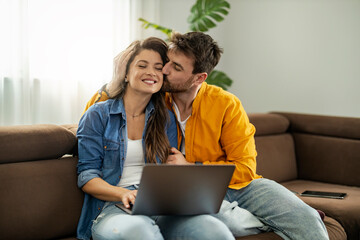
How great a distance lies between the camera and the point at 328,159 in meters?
3.03

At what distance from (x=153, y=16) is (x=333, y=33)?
158cm

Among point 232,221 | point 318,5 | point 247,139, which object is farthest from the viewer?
point 318,5


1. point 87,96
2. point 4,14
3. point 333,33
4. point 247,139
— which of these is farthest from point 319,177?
point 4,14

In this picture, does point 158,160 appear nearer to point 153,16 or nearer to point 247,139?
point 247,139

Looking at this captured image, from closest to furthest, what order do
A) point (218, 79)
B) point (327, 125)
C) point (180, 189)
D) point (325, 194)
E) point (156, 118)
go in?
point (180, 189), point (156, 118), point (325, 194), point (327, 125), point (218, 79)

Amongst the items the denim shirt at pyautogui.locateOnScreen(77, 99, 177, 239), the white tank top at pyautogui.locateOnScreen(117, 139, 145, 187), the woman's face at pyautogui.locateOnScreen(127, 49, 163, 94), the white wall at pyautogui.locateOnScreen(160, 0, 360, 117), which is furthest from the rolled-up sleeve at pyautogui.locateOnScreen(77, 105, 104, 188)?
the white wall at pyautogui.locateOnScreen(160, 0, 360, 117)

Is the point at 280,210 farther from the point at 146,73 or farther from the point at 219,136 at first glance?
the point at 146,73

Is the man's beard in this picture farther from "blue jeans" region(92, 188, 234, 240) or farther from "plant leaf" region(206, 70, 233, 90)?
"plant leaf" region(206, 70, 233, 90)

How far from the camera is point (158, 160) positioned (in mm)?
1926

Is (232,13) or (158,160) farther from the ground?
(232,13)

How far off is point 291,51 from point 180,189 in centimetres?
291

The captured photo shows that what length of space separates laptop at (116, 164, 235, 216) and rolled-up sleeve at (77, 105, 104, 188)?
0.84 feet

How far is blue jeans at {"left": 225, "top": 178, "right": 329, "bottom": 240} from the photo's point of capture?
1872 mm

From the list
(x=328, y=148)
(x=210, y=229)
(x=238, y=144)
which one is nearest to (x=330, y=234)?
(x=238, y=144)
